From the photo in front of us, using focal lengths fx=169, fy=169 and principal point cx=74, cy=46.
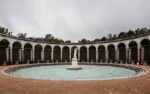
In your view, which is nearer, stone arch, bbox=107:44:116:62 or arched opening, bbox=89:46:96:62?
stone arch, bbox=107:44:116:62

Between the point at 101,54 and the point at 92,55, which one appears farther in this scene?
the point at 92,55

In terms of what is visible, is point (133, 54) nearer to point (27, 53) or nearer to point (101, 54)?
point (101, 54)

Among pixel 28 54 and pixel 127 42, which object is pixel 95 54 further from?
pixel 28 54

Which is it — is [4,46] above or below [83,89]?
above

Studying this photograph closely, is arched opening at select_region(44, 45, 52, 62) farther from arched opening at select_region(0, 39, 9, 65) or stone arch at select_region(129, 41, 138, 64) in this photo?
stone arch at select_region(129, 41, 138, 64)

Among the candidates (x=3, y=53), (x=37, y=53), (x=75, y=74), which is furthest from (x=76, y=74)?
(x=37, y=53)

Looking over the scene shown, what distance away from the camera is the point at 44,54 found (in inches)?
1476

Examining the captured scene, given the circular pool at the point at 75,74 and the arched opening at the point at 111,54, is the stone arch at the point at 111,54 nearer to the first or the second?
the arched opening at the point at 111,54

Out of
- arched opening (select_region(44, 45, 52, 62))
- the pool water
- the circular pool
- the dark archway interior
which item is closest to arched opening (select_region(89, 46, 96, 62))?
arched opening (select_region(44, 45, 52, 62))

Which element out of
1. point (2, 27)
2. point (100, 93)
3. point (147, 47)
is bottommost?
point (100, 93)

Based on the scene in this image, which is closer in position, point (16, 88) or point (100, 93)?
point (100, 93)

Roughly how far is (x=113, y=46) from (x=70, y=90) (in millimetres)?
31666

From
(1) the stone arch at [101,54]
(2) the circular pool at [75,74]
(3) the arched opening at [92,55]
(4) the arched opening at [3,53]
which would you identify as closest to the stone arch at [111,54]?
(1) the stone arch at [101,54]

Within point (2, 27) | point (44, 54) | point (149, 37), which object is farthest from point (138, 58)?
point (2, 27)
